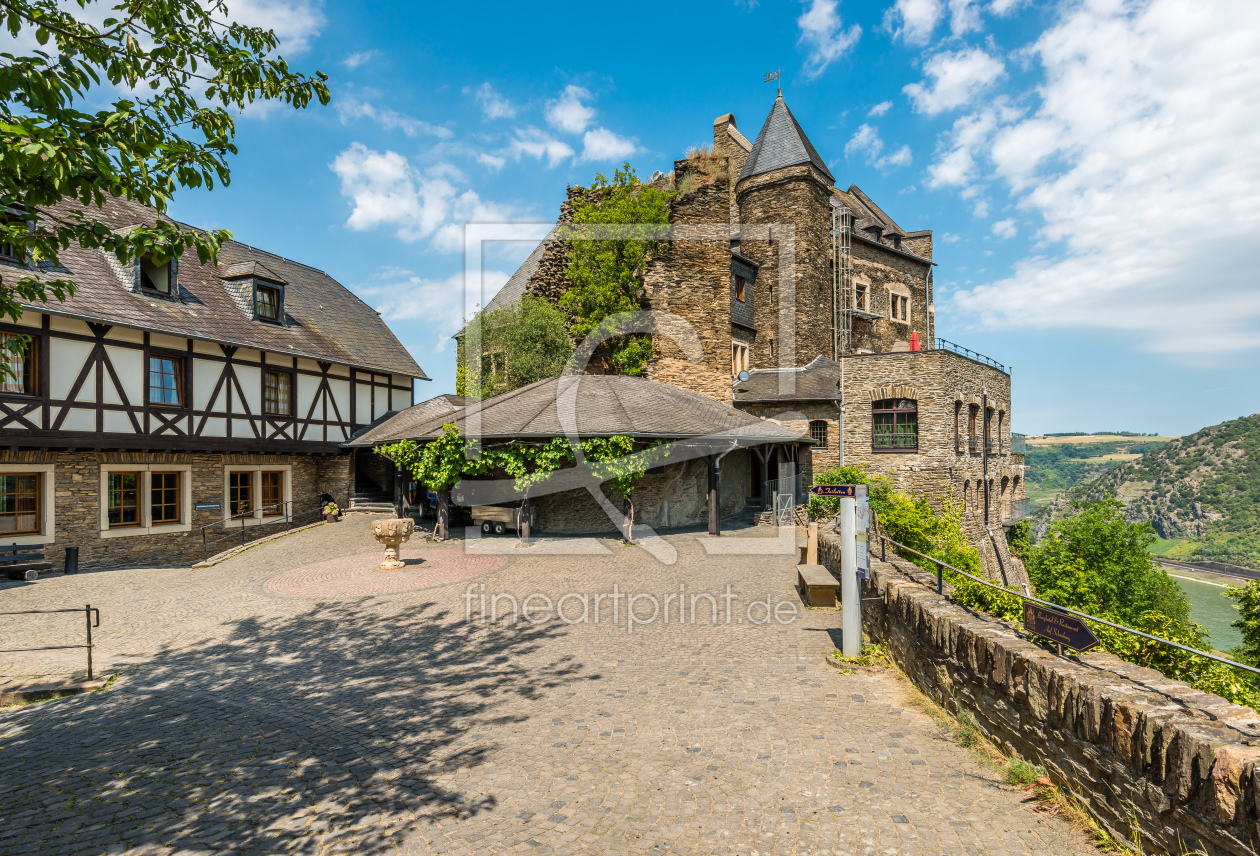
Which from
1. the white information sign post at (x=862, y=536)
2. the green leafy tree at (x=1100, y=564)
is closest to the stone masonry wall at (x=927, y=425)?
the green leafy tree at (x=1100, y=564)

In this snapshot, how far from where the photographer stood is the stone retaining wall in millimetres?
2803

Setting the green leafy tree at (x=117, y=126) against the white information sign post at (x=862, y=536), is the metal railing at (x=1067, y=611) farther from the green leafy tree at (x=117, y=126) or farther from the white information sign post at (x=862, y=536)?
the green leafy tree at (x=117, y=126)

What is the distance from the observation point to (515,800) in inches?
163

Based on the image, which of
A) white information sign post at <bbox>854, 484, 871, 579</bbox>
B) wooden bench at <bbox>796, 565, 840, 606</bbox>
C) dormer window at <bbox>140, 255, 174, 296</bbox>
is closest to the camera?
white information sign post at <bbox>854, 484, 871, 579</bbox>

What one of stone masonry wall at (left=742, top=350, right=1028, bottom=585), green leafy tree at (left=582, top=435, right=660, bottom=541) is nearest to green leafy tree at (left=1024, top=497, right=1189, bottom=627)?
stone masonry wall at (left=742, top=350, right=1028, bottom=585)

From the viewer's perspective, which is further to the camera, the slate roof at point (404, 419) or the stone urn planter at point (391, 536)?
the slate roof at point (404, 419)

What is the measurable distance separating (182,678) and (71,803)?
3018 mm

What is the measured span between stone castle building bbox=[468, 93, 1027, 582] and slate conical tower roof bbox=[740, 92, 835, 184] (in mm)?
70

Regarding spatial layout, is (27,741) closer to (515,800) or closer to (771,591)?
(515,800)

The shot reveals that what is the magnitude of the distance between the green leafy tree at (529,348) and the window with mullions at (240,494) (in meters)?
9.69

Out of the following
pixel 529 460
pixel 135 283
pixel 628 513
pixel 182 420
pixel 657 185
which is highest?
pixel 657 185

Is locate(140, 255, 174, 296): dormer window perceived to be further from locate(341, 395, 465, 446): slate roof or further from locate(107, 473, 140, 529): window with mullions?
locate(341, 395, 465, 446): slate roof

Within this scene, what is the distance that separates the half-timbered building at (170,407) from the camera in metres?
13.9

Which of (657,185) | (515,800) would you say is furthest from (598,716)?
(657,185)
